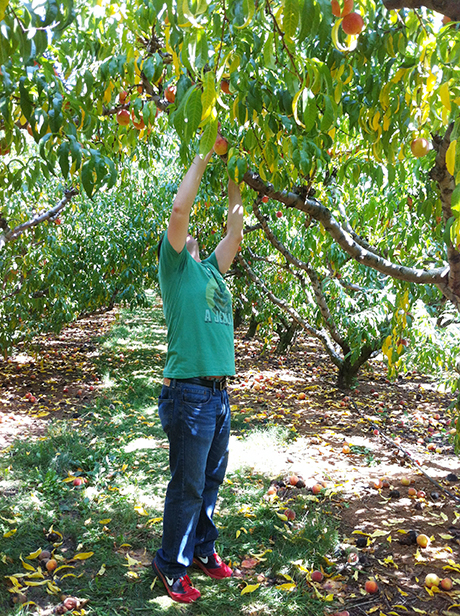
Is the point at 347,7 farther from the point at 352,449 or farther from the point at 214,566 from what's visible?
the point at 352,449

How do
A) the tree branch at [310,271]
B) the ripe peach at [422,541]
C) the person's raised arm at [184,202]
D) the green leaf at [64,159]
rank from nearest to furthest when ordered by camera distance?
the green leaf at [64,159]
the person's raised arm at [184,202]
the ripe peach at [422,541]
the tree branch at [310,271]

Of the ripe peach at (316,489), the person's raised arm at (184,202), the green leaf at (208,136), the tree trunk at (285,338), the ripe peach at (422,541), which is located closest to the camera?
the green leaf at (208,136)

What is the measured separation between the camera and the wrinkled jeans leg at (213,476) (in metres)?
2.54

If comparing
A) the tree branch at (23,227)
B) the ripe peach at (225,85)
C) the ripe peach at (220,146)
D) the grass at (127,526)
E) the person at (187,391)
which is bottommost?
the grass at (127,526)

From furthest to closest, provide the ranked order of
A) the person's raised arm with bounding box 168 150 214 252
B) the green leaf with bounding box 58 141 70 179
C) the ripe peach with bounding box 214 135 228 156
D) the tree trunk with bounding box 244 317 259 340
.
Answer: the tree trunk with bounding box 244 317 259 340 → the ripe peach with bounding box 214 135 228 156 → the person's raised arm with bounding box 168 150 214 252 → the green leaf with bounding box 58 141 70 179

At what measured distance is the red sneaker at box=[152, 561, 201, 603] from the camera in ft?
7.86

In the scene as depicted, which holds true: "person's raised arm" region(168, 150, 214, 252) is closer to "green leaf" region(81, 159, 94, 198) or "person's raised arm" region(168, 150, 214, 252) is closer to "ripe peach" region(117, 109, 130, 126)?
"green leaf" region(81, 159, 94, 198)

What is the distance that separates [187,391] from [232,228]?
95 cm

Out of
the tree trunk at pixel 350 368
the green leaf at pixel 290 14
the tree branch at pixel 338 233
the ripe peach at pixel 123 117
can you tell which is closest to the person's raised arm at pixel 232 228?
the tree branch at pixel 338 233

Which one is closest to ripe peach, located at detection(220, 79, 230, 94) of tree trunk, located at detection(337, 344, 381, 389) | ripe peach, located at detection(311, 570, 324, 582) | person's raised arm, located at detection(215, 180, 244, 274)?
person's raised arm, located at detection(215, 180, 244, 274)

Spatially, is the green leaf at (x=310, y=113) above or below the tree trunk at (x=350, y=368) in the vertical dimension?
above

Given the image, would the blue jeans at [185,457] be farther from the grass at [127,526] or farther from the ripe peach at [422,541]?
the ripe peach at [422,541]

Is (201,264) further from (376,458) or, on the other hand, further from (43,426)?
(43,426)

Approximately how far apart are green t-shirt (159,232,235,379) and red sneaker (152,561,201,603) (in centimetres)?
104
